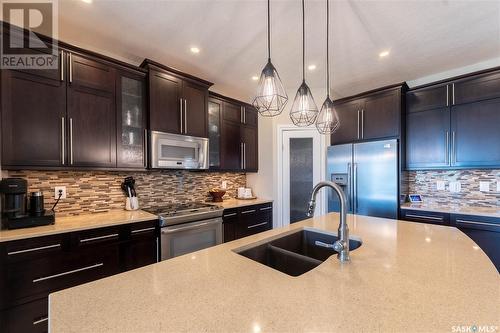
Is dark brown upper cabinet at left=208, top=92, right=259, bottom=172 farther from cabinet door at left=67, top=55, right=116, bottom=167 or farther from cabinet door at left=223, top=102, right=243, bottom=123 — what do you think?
cabinet door at left=67, top=55, right=116, bottom=167

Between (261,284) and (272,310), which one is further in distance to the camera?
(261,284)

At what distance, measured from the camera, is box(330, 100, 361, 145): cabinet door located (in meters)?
3.27

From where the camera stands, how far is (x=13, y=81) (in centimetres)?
166

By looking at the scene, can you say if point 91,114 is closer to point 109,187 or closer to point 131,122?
point 131,122

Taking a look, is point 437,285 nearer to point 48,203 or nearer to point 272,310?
point 272,310

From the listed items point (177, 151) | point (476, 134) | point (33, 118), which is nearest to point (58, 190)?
point (33, 118)

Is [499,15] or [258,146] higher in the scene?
[499,15]

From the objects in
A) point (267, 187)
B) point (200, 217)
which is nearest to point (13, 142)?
point (200, 217)

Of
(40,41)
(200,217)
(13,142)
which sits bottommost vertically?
(200,217)

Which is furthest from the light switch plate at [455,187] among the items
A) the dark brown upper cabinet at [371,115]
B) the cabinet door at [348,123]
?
the cabinet door at [348,123]

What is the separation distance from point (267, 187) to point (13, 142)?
294 centimetres

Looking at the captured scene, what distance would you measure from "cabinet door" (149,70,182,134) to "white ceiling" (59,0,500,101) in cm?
22

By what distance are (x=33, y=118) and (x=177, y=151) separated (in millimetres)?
1225

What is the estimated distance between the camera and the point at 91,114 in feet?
6.61
